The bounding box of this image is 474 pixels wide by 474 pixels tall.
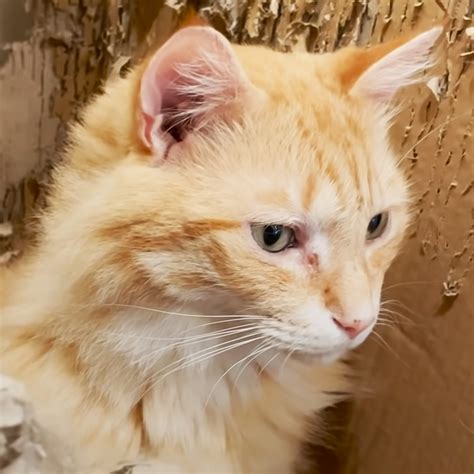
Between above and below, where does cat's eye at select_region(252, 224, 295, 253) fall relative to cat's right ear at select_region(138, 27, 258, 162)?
below

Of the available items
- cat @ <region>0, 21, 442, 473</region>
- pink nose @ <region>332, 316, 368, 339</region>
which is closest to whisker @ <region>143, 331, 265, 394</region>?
cat @ <region>0, 21, 442, 473</region>

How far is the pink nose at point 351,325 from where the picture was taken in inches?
29.5

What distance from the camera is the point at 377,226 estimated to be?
0.86 meters

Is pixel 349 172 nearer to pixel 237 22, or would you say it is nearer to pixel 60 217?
pixel 60 217

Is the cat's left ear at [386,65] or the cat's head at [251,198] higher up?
the cat's left ear at [386,65]

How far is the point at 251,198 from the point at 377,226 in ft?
0.59

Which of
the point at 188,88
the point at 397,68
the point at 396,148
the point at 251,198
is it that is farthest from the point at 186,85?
the point at 396,148

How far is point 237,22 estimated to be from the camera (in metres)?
1.13

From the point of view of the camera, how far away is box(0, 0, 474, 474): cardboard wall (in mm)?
921

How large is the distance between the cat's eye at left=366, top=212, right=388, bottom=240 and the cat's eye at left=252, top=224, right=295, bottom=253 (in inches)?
4.7

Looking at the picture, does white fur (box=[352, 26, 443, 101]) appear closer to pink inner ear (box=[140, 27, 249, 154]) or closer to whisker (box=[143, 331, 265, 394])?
pink inner ear (box=[140, 27, 249, 154])

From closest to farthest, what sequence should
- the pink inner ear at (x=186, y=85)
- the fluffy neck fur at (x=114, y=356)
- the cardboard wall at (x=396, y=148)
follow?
the pink inner ear at (x=186, y=85), the fluffy neck fur at (x=114, y=356), the cardboard wall at (x=396, y=148)

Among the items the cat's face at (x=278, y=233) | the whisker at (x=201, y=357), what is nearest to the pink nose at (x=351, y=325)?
the cat's face at (x=278, y=233)

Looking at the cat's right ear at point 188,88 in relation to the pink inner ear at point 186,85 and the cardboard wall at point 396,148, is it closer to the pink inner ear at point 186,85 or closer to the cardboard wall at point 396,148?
the pink inner ear at point 186,85
